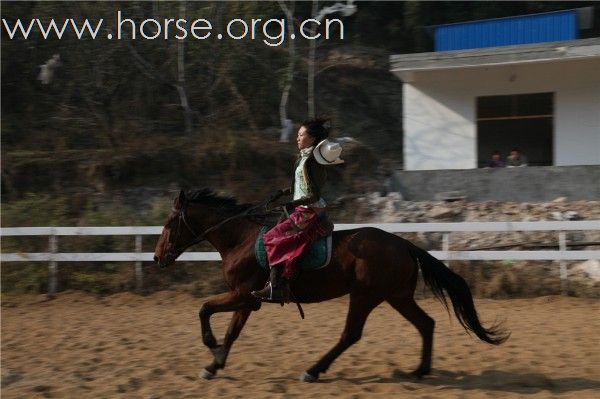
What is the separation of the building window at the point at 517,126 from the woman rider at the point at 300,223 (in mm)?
10893

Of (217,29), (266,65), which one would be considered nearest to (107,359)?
(217,29)

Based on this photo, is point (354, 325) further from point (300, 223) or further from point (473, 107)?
point (473, 107)

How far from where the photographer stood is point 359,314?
5.40 metres

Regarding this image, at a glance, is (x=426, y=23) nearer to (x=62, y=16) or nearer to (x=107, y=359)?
(x=62, y=16)

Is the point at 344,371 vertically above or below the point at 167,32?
below

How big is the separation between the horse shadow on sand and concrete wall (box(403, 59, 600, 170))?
10205 millimetres

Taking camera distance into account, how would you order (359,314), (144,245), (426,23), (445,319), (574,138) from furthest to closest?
(426,23)
(574,138)
(144,245)
(445,319)
(359,314)

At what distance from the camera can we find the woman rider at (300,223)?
5.32 m

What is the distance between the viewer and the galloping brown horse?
17.7ft

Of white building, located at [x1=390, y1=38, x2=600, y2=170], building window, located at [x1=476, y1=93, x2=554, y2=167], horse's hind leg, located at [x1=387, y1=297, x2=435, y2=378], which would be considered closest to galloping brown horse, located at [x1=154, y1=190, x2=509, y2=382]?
horse's hind leg, located at [x1=387, y1=297, x2=435, y2=378]

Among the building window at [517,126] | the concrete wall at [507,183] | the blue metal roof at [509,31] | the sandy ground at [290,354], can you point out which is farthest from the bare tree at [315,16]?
the sandy ground at [290,354]

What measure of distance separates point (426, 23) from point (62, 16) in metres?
17.7

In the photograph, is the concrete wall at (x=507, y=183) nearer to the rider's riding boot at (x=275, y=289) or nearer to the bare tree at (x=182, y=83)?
the bare tree at (x=182, y=83)

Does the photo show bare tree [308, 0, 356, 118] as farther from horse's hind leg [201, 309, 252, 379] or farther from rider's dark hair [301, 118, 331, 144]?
horse's hind leg [201, 309, 252, 379]
